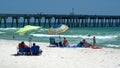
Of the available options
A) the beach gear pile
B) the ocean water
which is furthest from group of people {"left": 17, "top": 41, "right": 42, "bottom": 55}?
the ocean water

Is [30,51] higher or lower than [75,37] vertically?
lower

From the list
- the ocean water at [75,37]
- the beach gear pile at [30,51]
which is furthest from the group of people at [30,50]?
the ocean water at [75,37]

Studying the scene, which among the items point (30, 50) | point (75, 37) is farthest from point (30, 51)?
point (75, 37)

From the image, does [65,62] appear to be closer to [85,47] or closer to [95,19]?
[85,47]

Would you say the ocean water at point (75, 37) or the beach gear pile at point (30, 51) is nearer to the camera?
the beach gear pile at point (30, 51)

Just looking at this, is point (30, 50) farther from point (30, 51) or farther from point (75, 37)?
point (75, 37)

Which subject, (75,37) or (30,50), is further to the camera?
(75,37)

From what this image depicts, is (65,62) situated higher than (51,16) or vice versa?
(51,16)

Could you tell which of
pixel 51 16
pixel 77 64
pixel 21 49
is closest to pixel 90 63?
pixel 77 64

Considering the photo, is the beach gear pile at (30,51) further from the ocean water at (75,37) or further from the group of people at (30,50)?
the ocean water at (75,37)

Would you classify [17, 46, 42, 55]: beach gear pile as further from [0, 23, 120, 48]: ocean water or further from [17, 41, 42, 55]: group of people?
[0, 23, 120, 48]: ocean water

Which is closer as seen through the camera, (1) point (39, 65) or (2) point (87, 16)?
(1) point (39, 65)

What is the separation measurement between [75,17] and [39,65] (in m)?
54.5

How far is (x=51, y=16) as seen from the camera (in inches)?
2527
